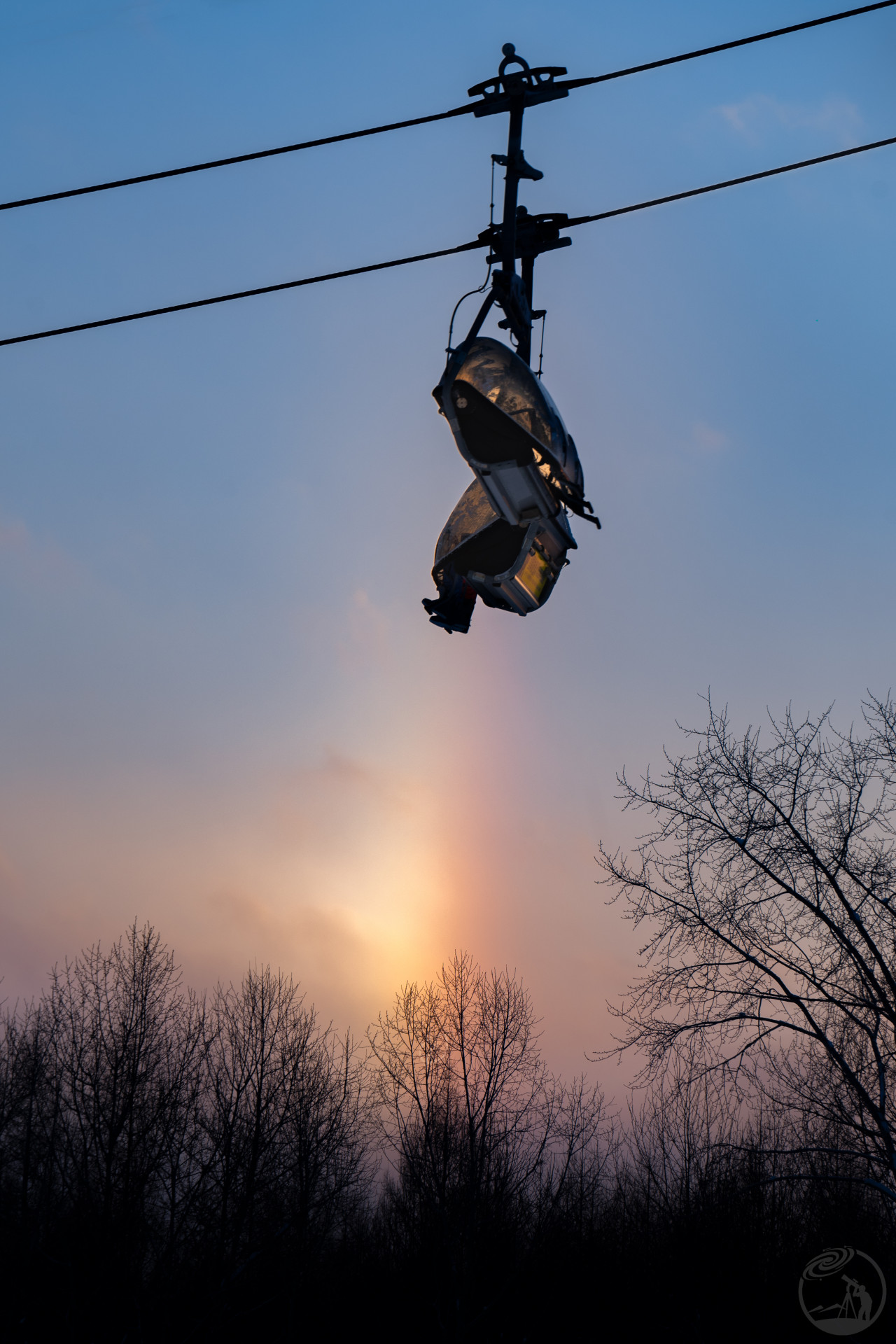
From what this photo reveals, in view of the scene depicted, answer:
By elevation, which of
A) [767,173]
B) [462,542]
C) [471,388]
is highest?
[767,173]

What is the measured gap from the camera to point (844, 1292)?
22.3 meters

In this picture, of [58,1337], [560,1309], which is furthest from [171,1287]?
[560,1309]

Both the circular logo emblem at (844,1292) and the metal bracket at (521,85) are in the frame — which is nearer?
the metal bracket at (521,85)

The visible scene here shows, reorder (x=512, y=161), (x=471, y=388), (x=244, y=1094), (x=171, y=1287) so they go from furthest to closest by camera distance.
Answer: (x=244, y=1094)
(x=171, y=1287)
(x=512, y=161)
(x=471, y=388)

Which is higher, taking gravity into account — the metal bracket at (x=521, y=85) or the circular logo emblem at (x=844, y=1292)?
the metal bracket at (x=521, y=85)

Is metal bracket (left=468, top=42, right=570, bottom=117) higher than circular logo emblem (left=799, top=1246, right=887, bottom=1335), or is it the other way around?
metal bracket (left=468, top=42, right=570, bottom=117)

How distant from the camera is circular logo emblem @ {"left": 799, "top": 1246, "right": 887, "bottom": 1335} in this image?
2041 cm

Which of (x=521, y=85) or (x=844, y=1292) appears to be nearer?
(x=521, y=85)

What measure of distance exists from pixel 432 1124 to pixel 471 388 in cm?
3370

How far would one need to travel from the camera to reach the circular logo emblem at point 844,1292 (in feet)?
66.9

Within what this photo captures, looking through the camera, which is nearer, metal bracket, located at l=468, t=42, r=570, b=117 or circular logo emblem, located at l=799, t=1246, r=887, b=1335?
metal bracket, located at l=468, t=42, r=570, b=117

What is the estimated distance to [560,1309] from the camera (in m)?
37.6

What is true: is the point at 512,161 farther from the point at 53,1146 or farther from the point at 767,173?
the point at 53,1146

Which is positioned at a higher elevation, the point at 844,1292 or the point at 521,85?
the point at 521,85
